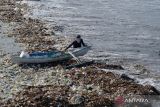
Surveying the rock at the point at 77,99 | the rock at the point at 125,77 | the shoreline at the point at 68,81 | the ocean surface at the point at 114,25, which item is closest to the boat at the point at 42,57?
the shoreline at the point at 68,81

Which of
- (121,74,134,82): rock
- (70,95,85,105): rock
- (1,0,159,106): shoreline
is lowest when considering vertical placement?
(121,74,134,82): rock

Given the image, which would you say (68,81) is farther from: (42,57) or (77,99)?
(42,57)

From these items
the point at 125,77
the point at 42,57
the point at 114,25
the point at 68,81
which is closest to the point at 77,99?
the point at 68,81

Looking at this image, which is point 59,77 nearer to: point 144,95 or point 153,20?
point 144,95

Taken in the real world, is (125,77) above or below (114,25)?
above

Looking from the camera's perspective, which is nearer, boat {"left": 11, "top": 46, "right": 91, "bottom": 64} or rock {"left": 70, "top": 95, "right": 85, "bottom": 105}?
rock {"left": 70, "top": 95, "right": 85, "bottom": 105}

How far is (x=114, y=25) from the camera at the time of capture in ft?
205

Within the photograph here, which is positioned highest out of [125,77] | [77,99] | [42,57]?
[42,57]

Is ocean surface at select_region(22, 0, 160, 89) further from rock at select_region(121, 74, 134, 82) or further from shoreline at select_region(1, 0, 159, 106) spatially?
shoreline at select_region(1, 0, 159, 106)

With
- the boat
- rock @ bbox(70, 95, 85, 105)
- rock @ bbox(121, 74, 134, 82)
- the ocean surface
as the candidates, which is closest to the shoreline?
rock @ bbox(70, 95, 85, 105)

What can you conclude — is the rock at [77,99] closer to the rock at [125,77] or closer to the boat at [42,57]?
the rock at [125,77]

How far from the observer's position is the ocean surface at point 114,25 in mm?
45094

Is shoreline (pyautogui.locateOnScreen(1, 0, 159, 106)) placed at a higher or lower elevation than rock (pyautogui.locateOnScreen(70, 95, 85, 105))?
lower

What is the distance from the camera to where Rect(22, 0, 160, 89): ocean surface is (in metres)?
45.1
